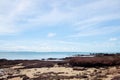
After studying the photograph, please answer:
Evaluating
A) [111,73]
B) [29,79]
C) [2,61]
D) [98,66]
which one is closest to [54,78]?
[29,79]

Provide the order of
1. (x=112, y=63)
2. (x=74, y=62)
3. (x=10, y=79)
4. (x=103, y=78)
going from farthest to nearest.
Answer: (x=74, y=62) < (x=112, y=63) < (x=10, y=79) < (x=103, y=78)

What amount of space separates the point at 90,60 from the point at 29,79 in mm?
11728

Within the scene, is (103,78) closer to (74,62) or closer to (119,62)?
(119,62)

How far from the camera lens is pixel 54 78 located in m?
21.7

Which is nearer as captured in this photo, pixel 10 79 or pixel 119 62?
pixel 10 79

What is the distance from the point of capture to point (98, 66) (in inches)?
1240

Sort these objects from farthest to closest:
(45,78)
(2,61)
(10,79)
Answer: (2,61)
(10,79)
(45,78)

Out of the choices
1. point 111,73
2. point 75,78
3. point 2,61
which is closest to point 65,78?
point 75,78

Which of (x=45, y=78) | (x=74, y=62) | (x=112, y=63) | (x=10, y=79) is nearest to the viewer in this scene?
(x=45, y=78)

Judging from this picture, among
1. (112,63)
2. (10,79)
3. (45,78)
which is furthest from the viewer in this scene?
(112,63)

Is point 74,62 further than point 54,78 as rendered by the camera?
Yes

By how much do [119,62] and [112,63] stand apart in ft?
2.84

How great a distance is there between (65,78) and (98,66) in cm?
1052

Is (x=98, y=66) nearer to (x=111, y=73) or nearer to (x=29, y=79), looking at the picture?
(x=111, y=73)
